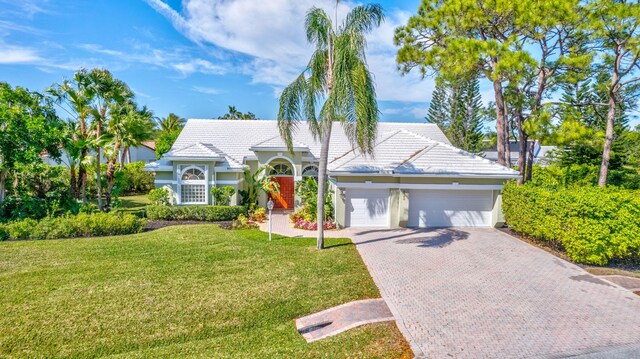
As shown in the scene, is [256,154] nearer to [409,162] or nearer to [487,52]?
[409,162]

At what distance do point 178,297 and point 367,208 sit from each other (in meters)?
9.41

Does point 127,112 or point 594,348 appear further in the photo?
point 127,112

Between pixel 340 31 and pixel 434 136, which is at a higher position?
pixel 340 31

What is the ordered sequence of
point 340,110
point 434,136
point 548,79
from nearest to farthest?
point 340,110, point 548,79, point 434,136

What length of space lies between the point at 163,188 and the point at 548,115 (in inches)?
776

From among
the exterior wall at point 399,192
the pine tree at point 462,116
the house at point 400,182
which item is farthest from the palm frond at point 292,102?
the pine tree at point 462,116

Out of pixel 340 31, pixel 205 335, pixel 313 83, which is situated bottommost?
pixel 205 335

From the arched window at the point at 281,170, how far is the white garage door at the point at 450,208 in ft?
26.4

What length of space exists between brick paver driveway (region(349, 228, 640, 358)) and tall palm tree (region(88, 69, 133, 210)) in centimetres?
1463

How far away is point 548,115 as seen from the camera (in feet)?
47.1

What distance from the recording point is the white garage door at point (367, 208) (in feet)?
48.8

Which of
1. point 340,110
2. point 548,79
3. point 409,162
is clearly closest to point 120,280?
point 340,110

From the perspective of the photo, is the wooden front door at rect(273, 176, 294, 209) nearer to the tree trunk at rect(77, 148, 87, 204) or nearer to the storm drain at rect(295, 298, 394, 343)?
the tree trunk at rect(77, 148, 87, 204)

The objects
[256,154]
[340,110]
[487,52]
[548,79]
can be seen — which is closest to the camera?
[340,110]
